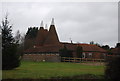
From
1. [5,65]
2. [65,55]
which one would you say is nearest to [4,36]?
[5,65]

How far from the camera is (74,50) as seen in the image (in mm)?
52688

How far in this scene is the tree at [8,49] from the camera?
793 inches

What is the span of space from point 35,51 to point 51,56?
7.06 m

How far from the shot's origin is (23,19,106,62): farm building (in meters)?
53.4

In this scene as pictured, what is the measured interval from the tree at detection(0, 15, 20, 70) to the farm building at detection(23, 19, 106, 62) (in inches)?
1133

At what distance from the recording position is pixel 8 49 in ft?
67.3

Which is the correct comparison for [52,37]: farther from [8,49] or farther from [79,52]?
[8,49]

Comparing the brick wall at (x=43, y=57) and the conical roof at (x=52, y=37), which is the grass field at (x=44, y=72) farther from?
the conical roof at (x=52, y=37)

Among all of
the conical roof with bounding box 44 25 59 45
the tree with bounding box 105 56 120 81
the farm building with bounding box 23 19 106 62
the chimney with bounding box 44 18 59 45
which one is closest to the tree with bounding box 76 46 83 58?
the farm building with bounding box 23 19 106 62

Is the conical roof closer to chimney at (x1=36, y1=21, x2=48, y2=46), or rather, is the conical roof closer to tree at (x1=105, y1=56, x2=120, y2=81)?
chimney at (x1=36, y1=21, x2=48, y2=46)

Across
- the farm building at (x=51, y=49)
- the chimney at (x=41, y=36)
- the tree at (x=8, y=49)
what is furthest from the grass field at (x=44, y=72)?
the chimney at (x=41, y=36)

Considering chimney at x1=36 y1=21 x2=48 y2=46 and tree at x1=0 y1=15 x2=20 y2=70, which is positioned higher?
chimney at x1=36 y1=21 x2=48 y2=46

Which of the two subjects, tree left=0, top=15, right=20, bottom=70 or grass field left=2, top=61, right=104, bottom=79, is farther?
tree left=0, top=15, right=20, bottom=70

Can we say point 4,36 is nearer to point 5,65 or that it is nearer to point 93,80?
point 5,65
